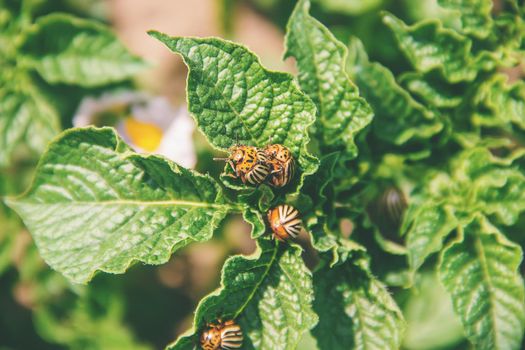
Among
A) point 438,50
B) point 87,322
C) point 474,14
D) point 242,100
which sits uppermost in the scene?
point 474,14

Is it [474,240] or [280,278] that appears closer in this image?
[280,278]

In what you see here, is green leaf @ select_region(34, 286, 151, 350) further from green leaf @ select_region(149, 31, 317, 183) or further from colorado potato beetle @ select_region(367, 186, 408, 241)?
green leaf @ select_region(149, 31, 317, 183)

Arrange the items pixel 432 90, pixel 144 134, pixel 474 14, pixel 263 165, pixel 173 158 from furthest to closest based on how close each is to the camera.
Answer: pixel 144 134 < pixel 173 158 < pixel 432 90 < pixel 474 14 < pixel 263 165

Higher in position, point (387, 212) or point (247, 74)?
point (247, 74)

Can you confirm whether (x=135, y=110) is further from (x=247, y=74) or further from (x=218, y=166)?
(x=247, y=74)

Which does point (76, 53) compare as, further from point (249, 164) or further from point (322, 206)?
point (322, 206)

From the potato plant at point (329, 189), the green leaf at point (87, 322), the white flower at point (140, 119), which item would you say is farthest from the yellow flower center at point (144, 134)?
the potato plant at point (329, 189)

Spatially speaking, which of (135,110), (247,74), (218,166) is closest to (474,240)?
(247,74)

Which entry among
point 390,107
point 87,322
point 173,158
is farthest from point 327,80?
point 87,322
